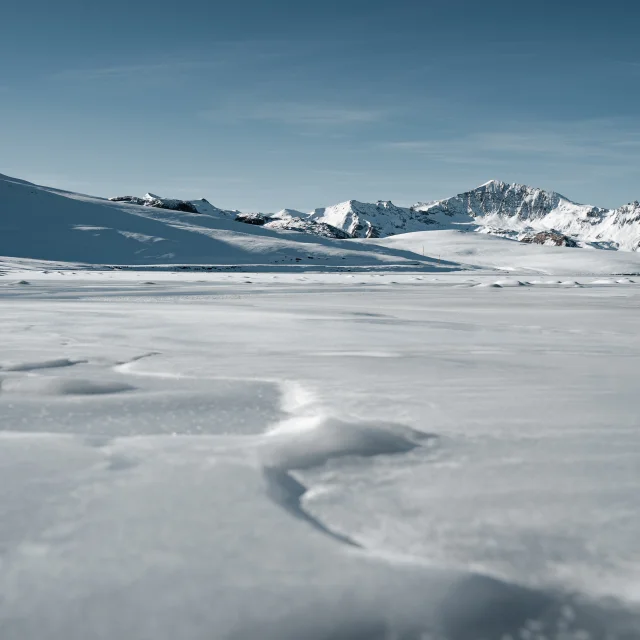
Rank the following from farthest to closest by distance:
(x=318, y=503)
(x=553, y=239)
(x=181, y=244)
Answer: (x=553, y=239) → (x=181, y=244) → (x=318, y=503)

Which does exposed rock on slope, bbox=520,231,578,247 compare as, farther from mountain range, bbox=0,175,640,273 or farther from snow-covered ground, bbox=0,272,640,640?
snow-covered ground, bbox=0,272,640,640

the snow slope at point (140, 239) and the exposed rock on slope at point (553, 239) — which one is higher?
the exposed rock on slope at point (553, 239)

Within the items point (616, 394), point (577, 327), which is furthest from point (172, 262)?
point (616, 394)

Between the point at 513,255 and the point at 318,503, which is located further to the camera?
the point at 513,255

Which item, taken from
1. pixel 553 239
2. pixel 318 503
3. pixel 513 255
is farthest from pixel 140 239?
pixel 553 239

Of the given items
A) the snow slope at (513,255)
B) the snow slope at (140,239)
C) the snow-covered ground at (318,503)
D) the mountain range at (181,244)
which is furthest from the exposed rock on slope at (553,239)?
the snow-covered ground at (318,503)

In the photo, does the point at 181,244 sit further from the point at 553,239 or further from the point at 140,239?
the point at 553,239

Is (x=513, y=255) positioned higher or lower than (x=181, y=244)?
lower

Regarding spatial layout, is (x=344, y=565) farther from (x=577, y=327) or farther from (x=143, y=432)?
(x=577, y=327)

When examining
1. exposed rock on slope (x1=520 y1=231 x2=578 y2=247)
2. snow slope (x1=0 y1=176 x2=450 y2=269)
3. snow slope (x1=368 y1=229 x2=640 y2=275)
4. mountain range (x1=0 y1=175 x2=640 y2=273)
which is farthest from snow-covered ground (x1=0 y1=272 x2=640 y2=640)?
exposed rock on slope (x1=520 y1=231 x2=578 y2=247)

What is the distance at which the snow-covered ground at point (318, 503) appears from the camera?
1314mm

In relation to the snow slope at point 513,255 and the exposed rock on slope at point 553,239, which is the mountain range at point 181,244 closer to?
the snow slope at point 513,255

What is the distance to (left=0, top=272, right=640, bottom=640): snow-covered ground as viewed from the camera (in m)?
1.31

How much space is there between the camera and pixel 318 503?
183 cm
